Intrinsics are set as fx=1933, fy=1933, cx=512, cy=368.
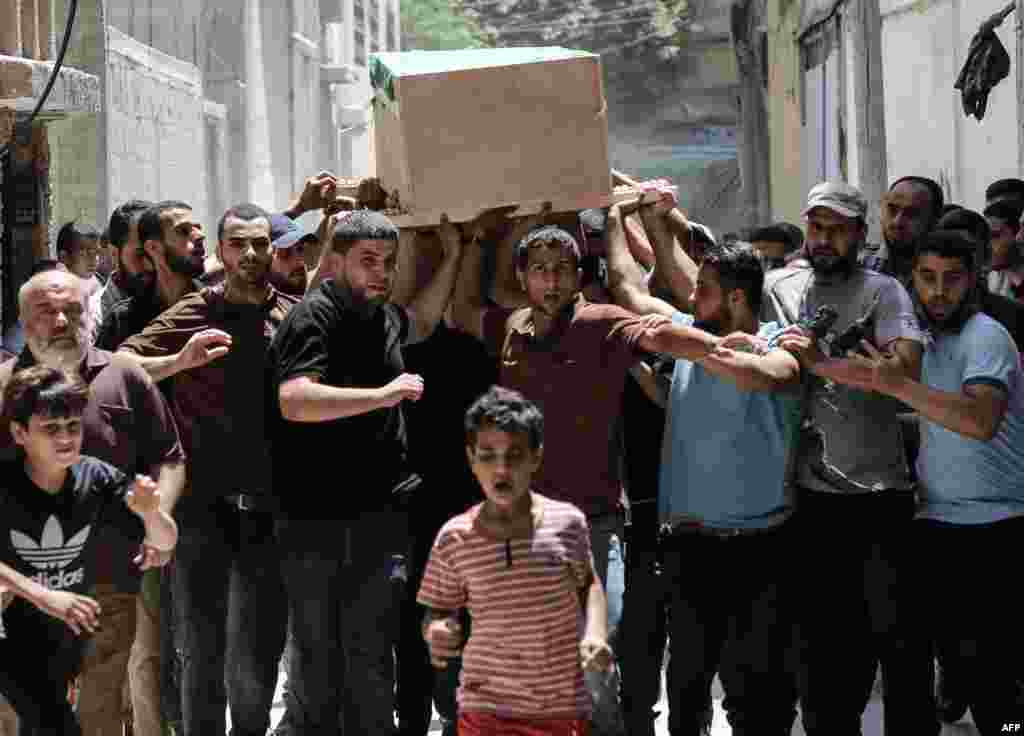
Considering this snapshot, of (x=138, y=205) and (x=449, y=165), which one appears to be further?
(x=138, y=205)

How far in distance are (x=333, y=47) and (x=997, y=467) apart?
2627 cm

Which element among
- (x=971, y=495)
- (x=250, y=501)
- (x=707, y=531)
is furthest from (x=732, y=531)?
(x=250, y=501)

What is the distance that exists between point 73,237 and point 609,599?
4751mm

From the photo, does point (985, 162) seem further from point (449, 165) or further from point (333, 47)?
point (333, 47)

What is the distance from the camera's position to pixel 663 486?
263 inches

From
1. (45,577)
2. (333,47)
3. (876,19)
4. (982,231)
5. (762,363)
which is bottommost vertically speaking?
(45,577)

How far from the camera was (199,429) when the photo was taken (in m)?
7.05

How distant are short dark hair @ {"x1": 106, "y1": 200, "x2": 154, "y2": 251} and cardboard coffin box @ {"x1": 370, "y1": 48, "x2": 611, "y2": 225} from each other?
4.40ft

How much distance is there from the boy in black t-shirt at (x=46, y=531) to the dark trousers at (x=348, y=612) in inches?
32.1

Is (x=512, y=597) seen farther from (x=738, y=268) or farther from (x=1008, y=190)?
(x=1008, y=190)

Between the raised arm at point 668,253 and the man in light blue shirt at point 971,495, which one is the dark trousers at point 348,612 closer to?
the raised arm at point 668,253

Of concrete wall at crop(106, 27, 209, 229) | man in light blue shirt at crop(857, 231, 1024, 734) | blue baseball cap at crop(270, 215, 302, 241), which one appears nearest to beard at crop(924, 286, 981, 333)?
man in light blue shirt at crop(857, 231, 1024, 734)

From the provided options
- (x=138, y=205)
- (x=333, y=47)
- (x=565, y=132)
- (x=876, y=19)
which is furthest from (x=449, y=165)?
(x=333, y=47)

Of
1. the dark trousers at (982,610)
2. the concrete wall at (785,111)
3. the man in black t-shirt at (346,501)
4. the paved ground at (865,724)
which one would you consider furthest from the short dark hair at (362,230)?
the concrete wall at (785,111)
